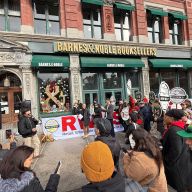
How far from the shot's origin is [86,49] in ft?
56.0

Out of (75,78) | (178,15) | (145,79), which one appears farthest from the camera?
(178,15)

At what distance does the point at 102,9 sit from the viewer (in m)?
18.4

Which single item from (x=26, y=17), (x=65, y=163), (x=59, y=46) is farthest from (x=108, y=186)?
(x=26, y=17)

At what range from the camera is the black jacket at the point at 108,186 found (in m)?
2.39

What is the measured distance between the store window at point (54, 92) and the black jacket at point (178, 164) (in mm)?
13004

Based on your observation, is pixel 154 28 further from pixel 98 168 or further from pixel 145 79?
pixel 98 168

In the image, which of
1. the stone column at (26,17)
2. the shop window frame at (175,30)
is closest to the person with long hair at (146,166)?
the stone column at (26,17)

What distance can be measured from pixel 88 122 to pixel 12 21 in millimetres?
8240

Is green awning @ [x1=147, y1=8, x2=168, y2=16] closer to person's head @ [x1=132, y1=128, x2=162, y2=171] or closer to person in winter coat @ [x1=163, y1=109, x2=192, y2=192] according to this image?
person in winter coat @ [x1=163, y1=109, x2=192, y2=192]

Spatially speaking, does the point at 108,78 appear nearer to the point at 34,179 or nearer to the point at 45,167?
the point at 45,167

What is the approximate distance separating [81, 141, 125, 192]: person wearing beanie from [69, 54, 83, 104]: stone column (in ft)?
46.8

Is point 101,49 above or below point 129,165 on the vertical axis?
above

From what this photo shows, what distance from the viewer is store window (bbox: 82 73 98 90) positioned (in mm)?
17844

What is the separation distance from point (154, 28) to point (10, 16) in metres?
11.5
